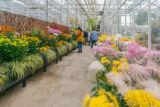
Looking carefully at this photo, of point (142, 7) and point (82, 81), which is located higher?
point (142, 7)

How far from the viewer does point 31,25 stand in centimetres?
370

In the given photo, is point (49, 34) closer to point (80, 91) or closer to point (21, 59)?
point (21, 59)

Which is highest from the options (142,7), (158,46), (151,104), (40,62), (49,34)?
(142,7)

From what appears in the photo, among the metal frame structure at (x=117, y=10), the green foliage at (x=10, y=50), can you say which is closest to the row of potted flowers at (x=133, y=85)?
the green foliage at (x=10, y=50)

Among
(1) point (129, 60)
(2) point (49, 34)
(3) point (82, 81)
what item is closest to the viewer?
(1) point (129, 60)

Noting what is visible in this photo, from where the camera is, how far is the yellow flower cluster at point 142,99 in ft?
1.01

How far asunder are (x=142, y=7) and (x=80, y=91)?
306cm

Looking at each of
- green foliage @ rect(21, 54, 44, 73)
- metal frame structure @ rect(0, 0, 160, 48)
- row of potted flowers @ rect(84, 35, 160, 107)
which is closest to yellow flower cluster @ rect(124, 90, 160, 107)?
row of potted flowers @ rect(84, 35, 160, 107)

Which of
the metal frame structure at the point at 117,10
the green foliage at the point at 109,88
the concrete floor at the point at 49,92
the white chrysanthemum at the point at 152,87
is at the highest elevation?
the metal frame structure at the point at 117,10

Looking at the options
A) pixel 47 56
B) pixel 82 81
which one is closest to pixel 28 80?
pixel 47 56

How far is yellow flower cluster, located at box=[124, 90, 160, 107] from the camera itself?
1.01 ft

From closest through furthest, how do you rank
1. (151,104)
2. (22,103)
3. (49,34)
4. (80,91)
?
(151,104), (22,103), (80,91), (49,34)

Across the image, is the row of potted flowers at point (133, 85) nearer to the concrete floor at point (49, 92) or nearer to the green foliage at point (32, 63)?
the concrete floor at point (49, 92)

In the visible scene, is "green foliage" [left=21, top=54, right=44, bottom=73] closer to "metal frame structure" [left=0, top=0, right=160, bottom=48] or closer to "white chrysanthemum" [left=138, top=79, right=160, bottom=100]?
"white chrysanthemum" [left=138, top=79, right=160, bottom=100]
